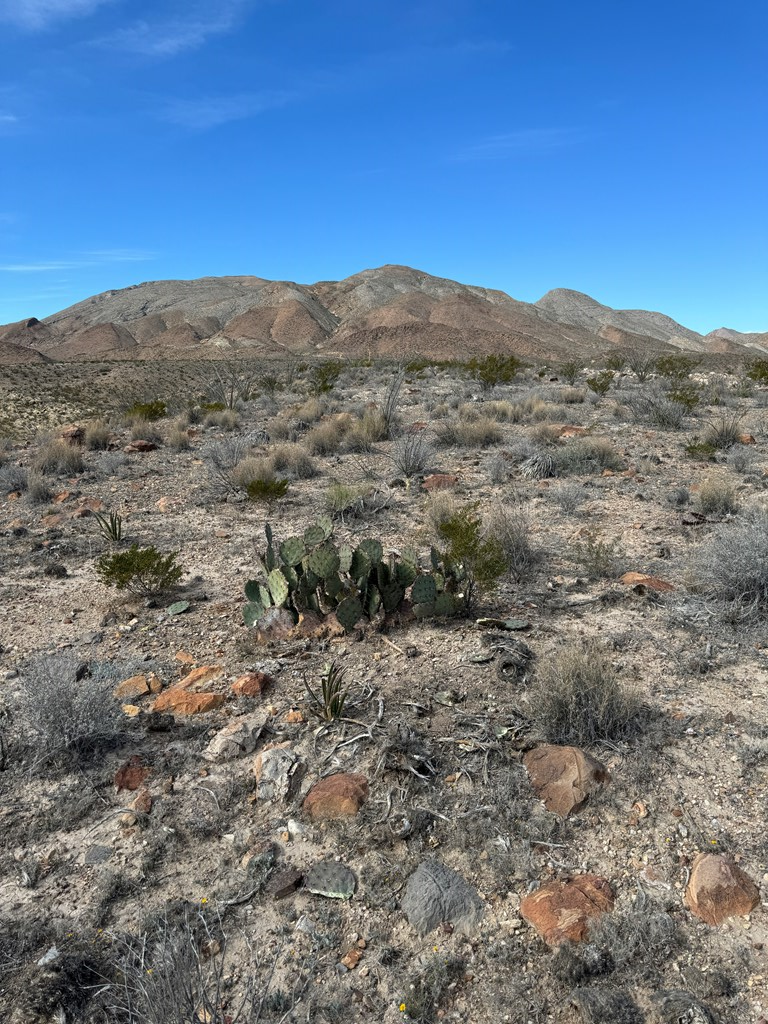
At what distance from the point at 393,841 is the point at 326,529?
3349 millimetres

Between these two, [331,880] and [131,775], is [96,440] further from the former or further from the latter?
[331,880]

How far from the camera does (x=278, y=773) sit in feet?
12.4

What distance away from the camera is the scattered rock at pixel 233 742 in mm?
4012

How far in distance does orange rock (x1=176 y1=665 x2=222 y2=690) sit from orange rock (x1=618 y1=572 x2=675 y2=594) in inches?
145

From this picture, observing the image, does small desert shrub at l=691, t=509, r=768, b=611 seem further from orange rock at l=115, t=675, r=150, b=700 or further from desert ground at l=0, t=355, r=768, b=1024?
orange rock at l=115, t=675, r=150, b=700

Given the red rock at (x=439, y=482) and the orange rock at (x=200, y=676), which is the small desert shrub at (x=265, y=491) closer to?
the red rock at (x=439, y=482)

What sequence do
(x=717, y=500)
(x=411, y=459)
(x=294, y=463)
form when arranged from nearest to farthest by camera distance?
(x=717, y=500) < (x=411, y=459) < (x=294, y=463)

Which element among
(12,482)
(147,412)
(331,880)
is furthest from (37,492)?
(331,880)

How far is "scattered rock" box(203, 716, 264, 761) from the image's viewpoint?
158 inches

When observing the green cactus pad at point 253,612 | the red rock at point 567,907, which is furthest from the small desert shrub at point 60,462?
the red rock at point 567,907

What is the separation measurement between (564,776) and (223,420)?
48.8 feet

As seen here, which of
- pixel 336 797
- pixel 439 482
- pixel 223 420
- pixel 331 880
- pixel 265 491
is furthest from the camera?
pixel 223 420

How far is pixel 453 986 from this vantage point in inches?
106

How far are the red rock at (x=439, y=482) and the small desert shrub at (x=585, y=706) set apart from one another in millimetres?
5942
